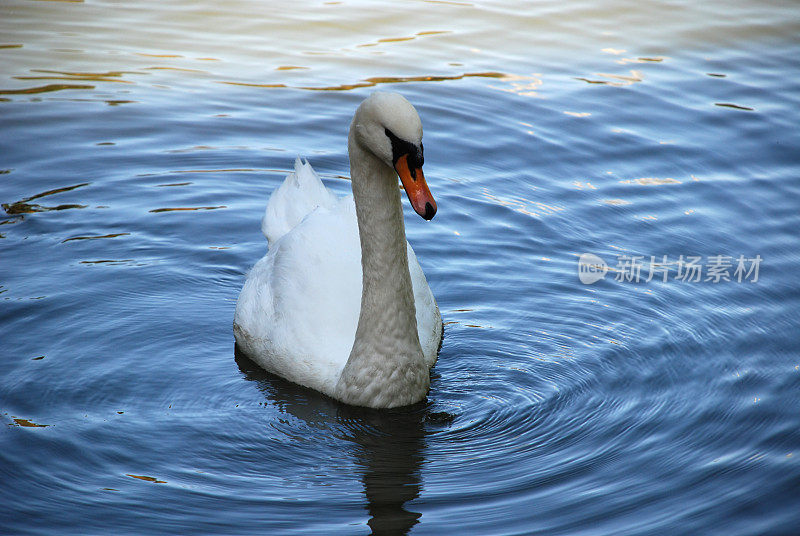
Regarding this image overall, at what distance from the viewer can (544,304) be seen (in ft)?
27.3

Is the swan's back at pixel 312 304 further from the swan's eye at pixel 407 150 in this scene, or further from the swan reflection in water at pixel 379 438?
the swan's eye at pixel 407 150

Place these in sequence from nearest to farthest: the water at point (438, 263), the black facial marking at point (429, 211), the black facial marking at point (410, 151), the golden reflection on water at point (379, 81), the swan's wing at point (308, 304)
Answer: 1. the black facial marking at point (429, 211)
2. the black facial marking at point (410, 151)
3. the water at point (438, 263)
4. the swan's wing at point (308, 304)
5. the golden reflection on water at point (379, 81)

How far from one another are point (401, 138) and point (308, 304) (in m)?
1.74

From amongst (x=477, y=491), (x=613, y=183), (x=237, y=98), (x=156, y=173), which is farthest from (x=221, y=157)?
(x=477, y=491)

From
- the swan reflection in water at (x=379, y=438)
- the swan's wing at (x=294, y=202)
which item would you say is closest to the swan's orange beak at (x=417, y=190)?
the swan reflection in water at (x=379, y=438)

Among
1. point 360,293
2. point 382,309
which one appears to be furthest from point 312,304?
point 382,309

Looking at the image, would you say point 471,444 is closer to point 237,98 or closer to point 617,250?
point 617,250

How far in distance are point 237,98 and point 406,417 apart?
6721mm

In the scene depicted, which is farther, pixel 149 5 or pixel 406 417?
pixel 149 5

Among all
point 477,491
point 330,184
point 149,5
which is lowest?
point 477,491

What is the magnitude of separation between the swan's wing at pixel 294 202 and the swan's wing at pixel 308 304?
670 mm

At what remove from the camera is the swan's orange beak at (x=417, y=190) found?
19.1 ft

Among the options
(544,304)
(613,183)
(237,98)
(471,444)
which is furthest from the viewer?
(237,98)

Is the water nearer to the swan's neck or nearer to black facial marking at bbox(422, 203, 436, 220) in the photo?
the swan's neck
